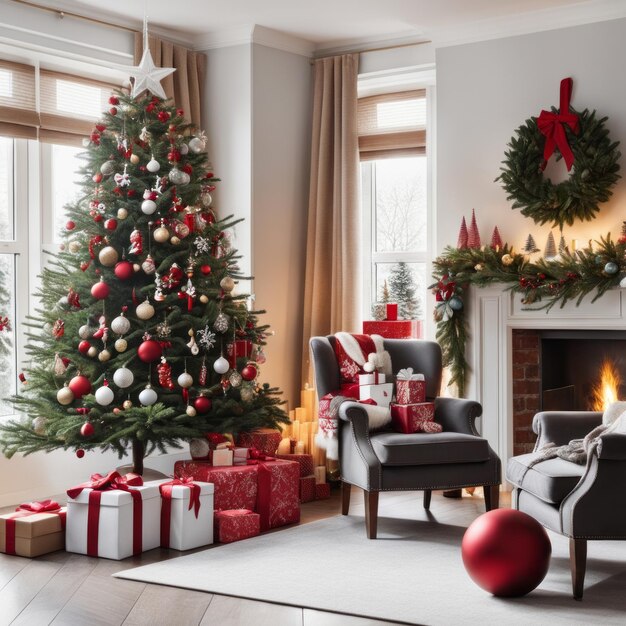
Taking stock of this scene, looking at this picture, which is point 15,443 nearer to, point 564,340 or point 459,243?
point 459,243

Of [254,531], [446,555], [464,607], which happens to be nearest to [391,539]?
[446,555]

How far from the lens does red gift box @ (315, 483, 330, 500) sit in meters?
5.36

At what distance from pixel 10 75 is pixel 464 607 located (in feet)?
12.2

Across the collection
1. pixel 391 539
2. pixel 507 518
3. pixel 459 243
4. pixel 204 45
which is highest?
pixel 204 45

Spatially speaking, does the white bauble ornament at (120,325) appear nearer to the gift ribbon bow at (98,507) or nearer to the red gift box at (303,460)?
the gift ribbon bow at (98,507)

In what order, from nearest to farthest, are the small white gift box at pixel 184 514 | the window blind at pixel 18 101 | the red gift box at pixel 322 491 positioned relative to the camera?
1. the small white gift box at pixel 184 514
2. the window blind at pixel 18 101
3. the red gift box at pixel 322 491

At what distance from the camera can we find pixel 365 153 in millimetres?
6152

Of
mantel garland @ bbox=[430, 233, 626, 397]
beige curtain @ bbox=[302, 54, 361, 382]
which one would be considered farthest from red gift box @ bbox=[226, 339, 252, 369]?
mantel garland @ bbox=[430, 233, 626, 397]

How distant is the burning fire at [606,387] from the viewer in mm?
5418

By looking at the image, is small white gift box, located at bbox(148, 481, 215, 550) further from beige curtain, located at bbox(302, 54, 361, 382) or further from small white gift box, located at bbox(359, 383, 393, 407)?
beige curtain, located at bbox(302, 54, 361, 382)

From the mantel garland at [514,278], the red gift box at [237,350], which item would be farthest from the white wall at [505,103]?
the red gift box at [237,350]


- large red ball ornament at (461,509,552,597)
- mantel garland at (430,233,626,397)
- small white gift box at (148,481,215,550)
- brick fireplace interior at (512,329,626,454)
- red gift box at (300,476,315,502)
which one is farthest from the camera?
brick fireplace interior at (512,329,626,454)

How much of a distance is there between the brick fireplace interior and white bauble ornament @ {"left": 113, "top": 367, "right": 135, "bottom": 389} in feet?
7.53

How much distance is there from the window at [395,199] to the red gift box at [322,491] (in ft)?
4.21
